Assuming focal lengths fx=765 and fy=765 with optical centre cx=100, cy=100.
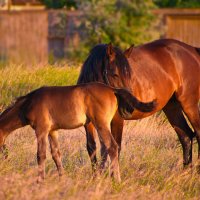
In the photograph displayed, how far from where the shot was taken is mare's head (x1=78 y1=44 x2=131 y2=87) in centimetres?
834

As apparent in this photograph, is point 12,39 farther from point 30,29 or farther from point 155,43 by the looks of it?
point 155,43

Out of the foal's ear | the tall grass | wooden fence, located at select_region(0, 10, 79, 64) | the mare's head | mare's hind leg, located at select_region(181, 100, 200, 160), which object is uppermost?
the foal's ear

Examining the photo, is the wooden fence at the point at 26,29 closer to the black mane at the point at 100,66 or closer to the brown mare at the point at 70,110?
the black mane at the point at 100,66

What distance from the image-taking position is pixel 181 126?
1001cm

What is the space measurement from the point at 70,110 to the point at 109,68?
0.91m

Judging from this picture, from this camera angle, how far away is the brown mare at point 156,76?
27.5ft

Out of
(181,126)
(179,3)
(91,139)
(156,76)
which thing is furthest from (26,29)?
(91,139)

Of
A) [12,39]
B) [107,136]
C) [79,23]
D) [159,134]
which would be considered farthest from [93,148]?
[79,23]

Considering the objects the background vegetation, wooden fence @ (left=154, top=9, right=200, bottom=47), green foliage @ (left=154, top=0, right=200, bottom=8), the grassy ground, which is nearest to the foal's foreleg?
the grassy ground

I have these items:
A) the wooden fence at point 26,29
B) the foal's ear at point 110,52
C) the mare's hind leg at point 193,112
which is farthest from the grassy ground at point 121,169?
the wooden fence at point 26,29

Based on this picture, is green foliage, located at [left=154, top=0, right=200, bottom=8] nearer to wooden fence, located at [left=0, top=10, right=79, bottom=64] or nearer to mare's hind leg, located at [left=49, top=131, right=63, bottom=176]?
wooden fence, located at [left=0, top=10, right=79, bottom=64]

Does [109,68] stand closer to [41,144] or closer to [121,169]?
[121,169]

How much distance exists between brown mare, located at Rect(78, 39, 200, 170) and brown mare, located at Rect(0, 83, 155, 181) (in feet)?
1.44

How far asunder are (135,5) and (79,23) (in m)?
2.50
